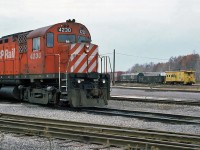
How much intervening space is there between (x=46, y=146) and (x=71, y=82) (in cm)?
712

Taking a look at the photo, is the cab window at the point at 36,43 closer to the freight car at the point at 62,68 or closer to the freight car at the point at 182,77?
the freight car at the point at 62,68

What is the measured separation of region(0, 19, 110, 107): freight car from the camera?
14367 millimetres

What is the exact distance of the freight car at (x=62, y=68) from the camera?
14.4m

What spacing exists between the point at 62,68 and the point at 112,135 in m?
8.05

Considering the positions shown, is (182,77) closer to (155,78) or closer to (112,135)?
(155,78)

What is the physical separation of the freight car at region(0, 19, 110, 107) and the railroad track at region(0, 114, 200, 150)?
15.1ft

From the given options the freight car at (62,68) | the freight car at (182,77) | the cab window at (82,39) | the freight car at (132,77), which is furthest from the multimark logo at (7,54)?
the freight car at (132,77)

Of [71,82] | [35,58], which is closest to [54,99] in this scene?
[71,82]

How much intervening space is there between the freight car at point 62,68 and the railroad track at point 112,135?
4.59 m

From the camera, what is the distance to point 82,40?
15.9 metres

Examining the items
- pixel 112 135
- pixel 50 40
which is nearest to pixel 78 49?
A: pixel 50 40

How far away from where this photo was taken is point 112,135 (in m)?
7.48

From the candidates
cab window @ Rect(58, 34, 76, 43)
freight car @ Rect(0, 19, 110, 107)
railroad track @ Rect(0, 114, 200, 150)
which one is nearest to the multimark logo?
freight car @ Rect(0, 19, 110, 107)

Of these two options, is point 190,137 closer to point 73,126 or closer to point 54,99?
point 73,126
